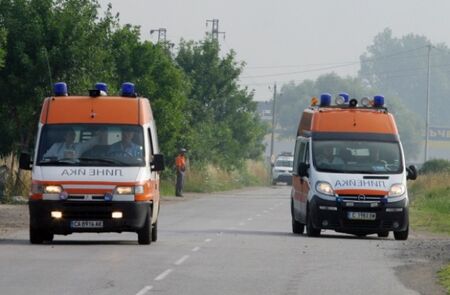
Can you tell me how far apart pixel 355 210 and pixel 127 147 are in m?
5.74

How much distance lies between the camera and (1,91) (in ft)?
149

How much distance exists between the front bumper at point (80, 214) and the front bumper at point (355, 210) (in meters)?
5.59

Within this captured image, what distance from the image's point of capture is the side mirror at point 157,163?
25938 millimetres

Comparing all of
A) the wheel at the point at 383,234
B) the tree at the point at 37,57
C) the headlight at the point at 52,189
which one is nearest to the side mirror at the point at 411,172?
the wheel at the point at 383,234

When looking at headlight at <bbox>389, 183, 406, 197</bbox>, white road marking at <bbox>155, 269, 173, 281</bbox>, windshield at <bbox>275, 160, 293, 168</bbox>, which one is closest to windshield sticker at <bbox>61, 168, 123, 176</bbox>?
white road marking at <bbox>155, 269, 173, 281</bbox>

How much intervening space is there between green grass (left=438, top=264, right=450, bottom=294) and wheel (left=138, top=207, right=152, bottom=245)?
5.25m

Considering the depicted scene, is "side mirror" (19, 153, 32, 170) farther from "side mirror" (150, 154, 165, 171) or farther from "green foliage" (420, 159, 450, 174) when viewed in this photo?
"green foliage" (420, 159, 450, 174)

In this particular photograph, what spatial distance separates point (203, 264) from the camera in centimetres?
2195

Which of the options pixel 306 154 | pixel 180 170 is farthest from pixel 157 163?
pixel 180 170

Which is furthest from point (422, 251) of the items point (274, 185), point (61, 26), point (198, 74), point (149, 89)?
point (274, 185)

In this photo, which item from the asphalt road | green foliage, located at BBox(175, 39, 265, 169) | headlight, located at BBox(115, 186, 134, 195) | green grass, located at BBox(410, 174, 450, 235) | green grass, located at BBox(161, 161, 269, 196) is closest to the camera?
the asphalt road

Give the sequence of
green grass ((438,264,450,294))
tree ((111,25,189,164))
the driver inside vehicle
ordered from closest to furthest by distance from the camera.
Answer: green grass ((438,264,450,294))
the driver inside vehicle
tree ((111,25,189,164))

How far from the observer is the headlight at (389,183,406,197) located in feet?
98.8

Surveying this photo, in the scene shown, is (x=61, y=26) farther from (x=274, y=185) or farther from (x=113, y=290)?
(x=274, y=185)
